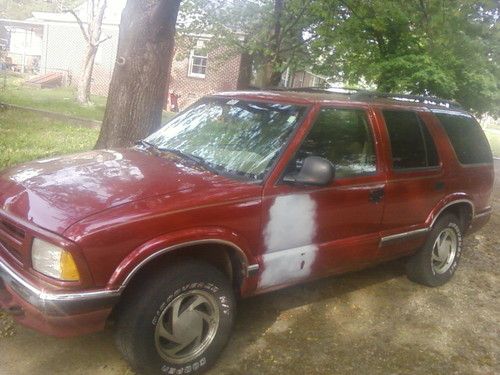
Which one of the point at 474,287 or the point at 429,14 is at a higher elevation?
the point at 429,14

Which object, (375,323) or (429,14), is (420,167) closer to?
(375,323)

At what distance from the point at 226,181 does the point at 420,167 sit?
2078 millimetres

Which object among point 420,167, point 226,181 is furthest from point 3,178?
point 420,167

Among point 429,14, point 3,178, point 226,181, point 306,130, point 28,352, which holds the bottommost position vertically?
point 28,352

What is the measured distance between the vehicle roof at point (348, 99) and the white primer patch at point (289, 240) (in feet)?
2.83

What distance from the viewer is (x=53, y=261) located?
2674 millimetres

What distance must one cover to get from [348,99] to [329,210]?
3.51 feet

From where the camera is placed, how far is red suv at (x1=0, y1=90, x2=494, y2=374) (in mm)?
2723

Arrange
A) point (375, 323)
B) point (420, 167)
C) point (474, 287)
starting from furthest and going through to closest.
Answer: point (474, 287), point (420, 167), point (375, 323)

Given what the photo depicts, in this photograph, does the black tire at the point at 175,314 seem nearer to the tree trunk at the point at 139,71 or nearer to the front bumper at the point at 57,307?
the front bumper at the point at 57,307

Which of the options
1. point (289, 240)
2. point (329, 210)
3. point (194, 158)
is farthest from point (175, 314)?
point (329, 210)

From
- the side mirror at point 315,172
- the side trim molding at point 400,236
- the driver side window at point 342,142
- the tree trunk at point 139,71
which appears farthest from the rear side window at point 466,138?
the tree trunk at point 139,71

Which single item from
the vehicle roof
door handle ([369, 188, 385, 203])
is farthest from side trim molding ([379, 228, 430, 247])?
the vehicle roof

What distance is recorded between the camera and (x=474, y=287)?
5.33 meters
